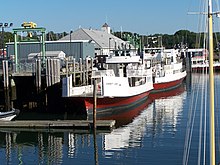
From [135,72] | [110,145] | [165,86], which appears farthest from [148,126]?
[165,86]

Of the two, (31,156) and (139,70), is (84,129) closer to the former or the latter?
(31,156)

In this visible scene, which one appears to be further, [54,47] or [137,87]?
[54,47]

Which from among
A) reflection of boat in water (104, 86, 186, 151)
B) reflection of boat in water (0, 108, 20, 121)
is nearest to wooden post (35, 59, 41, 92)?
reflection of boat in water (0, 108, 20, 121)

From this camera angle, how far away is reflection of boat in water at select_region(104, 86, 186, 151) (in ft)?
92.2

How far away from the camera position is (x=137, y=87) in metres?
45.9

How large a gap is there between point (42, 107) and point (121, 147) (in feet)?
52.7

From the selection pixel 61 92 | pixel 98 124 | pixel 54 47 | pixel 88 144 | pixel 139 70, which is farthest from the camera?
pixel 54 47

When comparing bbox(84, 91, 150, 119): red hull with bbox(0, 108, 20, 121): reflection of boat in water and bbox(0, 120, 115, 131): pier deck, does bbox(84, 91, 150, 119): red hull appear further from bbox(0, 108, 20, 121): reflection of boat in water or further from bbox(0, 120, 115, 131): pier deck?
bbox(0, 108, 20, 121): reflection of boat in water

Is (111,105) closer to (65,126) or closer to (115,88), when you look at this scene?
(115,88)

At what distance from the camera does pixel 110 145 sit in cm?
2736

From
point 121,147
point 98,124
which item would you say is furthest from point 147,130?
point 121,147

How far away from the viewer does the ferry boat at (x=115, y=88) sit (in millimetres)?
38062

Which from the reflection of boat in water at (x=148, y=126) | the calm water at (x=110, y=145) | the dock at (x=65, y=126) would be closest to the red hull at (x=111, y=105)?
the reflection of boat in water at (x=148, y=126)

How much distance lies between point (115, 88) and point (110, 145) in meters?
13.0
